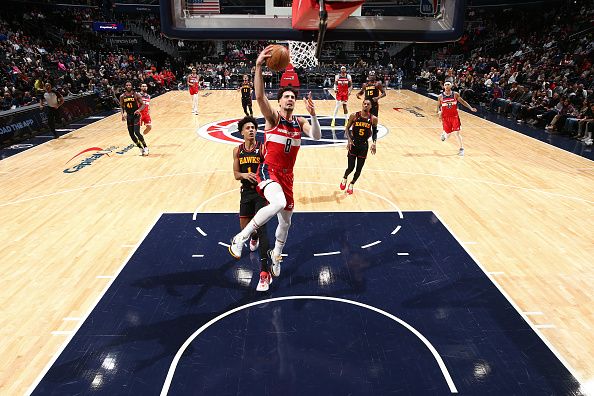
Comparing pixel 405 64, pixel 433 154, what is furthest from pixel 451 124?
A: pixel 405 64

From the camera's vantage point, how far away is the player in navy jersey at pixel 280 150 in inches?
179

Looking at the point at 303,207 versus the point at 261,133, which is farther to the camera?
the point at 261,133

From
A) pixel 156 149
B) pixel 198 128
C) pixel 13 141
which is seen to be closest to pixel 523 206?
pixel 156 149

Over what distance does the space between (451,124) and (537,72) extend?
12.0 meters

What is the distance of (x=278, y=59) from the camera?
4.44 m

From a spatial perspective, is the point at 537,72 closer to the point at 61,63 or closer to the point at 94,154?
the point at 94,154

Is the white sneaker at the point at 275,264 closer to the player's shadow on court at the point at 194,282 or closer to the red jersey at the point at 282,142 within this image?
the player's shadow on court at the point at 194,282

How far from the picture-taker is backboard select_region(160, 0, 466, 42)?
5117 mm

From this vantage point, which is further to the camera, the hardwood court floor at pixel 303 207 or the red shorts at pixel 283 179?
the red shorts at pixel 283 179

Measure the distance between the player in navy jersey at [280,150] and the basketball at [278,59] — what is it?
8 cm

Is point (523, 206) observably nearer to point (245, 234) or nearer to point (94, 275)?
point (245, 234)

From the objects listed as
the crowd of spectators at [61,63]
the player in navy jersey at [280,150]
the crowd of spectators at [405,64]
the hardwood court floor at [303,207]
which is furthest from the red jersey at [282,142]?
the crowd of spectators at [61,63]

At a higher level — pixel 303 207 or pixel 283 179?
pixel 283 179

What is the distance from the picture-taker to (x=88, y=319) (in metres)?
4.58
